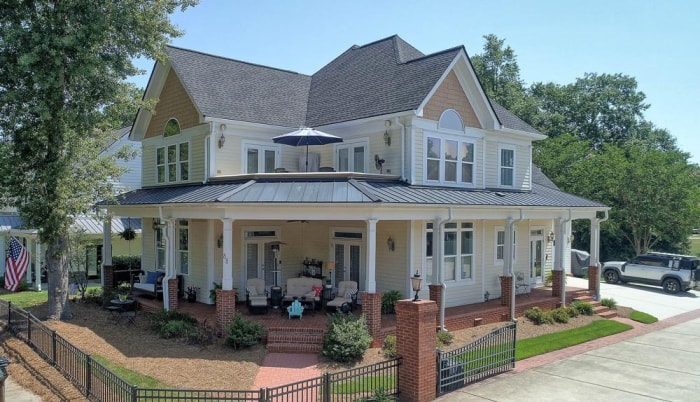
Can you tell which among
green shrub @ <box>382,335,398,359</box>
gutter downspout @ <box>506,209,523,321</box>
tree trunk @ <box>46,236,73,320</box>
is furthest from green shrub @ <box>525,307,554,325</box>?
tree trunk @ <box>46,236,73,320</box>

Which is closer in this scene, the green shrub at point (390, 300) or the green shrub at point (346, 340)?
the green shrub at point (346, 340)

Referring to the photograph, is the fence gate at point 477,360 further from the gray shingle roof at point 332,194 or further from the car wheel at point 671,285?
the car wheel at point 671,285

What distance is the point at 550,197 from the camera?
22.8 meters

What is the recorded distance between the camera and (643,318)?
20.5m

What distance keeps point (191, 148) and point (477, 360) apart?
536 inches

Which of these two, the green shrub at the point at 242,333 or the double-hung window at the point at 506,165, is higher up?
the double-hung window at the point at 506,165

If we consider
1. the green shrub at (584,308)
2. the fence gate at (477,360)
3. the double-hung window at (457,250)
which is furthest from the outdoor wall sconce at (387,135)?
the green shrub at (584,308)

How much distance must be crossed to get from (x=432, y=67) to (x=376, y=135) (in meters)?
3.21

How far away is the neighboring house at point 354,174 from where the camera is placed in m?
17.8

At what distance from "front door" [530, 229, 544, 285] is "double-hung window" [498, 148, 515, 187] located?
2921 mm

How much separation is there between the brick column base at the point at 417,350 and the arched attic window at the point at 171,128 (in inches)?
546

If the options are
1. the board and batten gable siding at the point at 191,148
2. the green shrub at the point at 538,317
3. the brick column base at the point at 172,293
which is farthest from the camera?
the board and batten gable siding at the point at 191,148

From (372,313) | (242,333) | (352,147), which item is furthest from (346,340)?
(352,147)

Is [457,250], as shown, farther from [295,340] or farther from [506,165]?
[295,340]
